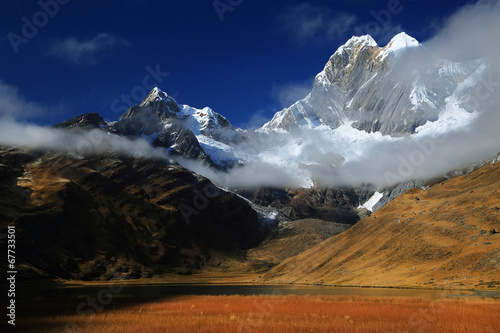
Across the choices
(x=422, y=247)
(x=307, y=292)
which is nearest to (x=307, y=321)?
(x=307, y=292)

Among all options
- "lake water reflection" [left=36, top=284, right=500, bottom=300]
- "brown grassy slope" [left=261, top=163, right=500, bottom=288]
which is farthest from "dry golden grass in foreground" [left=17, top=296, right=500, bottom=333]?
"brown grassy slope" [left=261, top=163, right=500, bottom=288]

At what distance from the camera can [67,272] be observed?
16562 centimetres

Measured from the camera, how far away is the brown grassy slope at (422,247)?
255 ft

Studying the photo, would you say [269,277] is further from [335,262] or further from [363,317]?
[363,317]

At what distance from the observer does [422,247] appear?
317ft

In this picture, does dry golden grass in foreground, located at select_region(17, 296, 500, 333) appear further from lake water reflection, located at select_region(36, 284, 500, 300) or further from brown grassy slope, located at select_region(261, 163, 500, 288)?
brown grassy slope, located at select_region(261, 163, 500, 288)

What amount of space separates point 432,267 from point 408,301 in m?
46.3

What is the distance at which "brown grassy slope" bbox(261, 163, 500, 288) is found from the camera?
77875mm

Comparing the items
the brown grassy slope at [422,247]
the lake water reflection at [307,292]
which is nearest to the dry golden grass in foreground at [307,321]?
the lake water reflection at [307,292]

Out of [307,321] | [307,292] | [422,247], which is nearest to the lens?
[307,321]

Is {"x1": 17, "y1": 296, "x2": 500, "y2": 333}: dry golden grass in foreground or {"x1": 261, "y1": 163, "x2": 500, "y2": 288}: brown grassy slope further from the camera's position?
{"x1": 261, "y1": 163, "x2": 500, "y2": 288}: brown grassy slope

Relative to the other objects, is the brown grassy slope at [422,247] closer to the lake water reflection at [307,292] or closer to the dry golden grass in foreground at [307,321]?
the lake water reflection at [307,292]

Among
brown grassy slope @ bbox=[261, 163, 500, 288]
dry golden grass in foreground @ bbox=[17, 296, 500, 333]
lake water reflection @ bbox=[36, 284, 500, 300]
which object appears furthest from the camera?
brown grassy slope @ bbox=[261, 163, 500, 288]

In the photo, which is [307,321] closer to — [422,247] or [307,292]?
[307,292]
